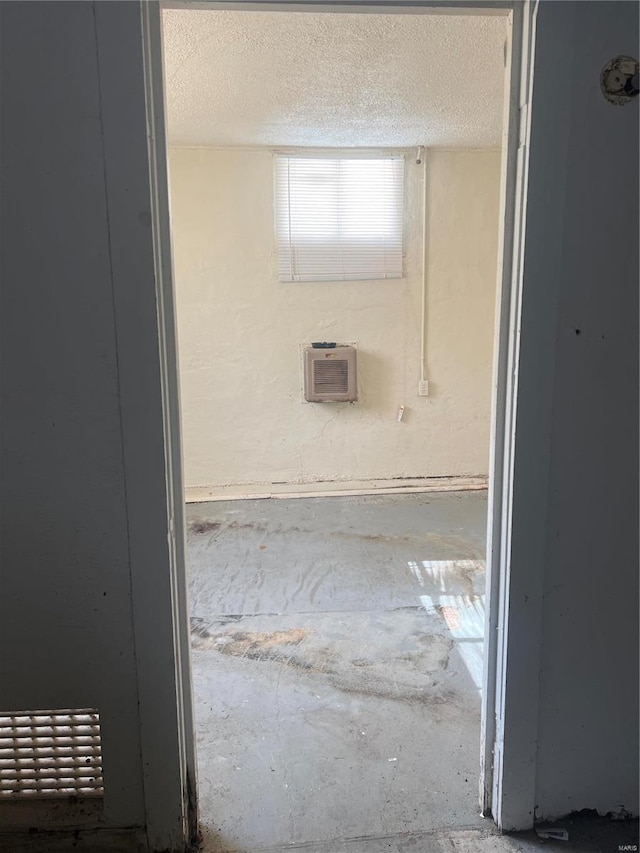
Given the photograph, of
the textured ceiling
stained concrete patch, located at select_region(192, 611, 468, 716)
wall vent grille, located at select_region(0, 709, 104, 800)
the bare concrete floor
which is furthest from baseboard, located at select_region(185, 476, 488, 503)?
wall vent grille, located at select_region(0, 709, 104, 800)

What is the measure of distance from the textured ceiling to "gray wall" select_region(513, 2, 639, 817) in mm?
1043

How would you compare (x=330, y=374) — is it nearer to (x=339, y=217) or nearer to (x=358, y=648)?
(x=339, y=217)

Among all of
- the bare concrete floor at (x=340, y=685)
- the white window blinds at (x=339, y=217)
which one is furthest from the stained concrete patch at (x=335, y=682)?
the white window blinds at (x=339, y=217)

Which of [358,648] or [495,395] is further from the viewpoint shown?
[358,648]

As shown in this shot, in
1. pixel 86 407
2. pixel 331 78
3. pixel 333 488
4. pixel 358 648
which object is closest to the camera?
pixel 86 407

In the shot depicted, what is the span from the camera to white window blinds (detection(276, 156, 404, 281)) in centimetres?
418

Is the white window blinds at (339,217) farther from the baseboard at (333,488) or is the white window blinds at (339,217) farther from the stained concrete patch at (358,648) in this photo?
the stained concrete patch at (358,648)

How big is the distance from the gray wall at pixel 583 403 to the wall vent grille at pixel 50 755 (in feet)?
3.77

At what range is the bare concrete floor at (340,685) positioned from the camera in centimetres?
157

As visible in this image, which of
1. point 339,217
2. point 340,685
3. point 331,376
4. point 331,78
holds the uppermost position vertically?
point 331,78

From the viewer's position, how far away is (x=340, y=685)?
2180mm

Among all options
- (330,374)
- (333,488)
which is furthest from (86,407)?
(333,488)

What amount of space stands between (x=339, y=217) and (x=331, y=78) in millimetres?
1493

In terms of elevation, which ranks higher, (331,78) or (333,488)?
(331,78)
